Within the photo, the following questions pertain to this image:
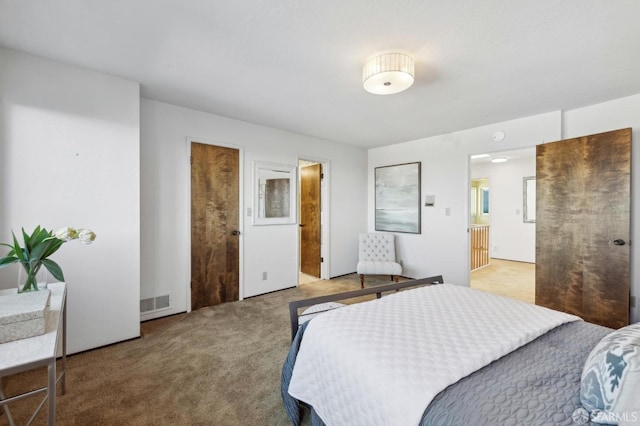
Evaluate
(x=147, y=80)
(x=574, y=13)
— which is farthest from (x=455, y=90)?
(x=147, y=80)

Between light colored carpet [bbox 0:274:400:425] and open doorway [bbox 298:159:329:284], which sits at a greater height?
open doorway [bbox 298:159:329:284]

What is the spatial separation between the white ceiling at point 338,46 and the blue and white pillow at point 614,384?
5.77 feet

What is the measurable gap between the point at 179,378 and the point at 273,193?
2.57 metres

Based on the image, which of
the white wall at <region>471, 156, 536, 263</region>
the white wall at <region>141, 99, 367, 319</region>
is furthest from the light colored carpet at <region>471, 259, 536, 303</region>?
the white wall at <region>141, 99, 367, 319</region>

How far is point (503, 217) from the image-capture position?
262 inches

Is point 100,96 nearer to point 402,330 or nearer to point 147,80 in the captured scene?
point 147,80

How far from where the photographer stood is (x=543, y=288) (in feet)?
10.7

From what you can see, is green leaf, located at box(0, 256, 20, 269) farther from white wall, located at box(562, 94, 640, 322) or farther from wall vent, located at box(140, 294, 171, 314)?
white wall, located at box(562, 94, 640, 322)

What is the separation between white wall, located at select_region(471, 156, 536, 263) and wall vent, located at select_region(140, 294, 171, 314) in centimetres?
700

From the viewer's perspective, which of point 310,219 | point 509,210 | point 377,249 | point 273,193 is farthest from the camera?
point 509,210

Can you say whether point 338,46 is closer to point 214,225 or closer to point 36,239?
point 36,239

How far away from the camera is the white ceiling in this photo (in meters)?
1.65

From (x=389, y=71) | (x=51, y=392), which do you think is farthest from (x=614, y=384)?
(x=389, y=71)

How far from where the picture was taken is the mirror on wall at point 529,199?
6188 mm
